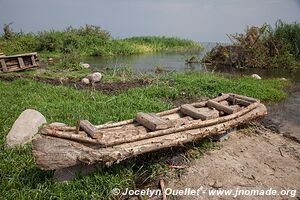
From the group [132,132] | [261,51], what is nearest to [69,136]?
[132,132]

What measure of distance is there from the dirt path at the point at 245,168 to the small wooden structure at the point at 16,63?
9.78 metres

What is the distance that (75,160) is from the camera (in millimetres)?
3938

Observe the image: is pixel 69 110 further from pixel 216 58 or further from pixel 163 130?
pixel 216 58

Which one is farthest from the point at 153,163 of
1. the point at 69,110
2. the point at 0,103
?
the point at 0,103

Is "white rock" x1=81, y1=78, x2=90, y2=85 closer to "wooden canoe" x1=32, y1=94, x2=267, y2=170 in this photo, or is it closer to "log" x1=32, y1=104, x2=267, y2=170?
"wooden canoe" x1=32, y1=94, x2=267, y2=170

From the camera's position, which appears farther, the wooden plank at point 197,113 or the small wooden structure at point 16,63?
the small wooden structure at point 16,63

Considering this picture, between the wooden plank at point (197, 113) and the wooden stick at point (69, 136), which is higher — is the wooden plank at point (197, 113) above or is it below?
below

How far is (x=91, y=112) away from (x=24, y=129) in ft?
5.74

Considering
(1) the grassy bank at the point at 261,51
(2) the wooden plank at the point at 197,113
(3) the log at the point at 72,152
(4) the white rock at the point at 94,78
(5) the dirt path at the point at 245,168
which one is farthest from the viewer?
(1) the grassy bank at the point at 261,51

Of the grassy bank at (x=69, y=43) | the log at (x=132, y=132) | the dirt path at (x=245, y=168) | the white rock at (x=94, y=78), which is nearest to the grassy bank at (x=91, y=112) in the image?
the dirt path at (x=245, y=168)

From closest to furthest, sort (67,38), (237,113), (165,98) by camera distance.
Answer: (237,113) → (165,98) → (67,38)

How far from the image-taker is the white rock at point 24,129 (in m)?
5.18

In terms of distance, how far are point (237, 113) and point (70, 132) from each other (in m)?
2.80

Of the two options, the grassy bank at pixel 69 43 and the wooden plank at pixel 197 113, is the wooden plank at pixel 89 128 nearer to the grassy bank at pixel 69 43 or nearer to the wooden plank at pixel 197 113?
the wooden plank at pixel 197 113
